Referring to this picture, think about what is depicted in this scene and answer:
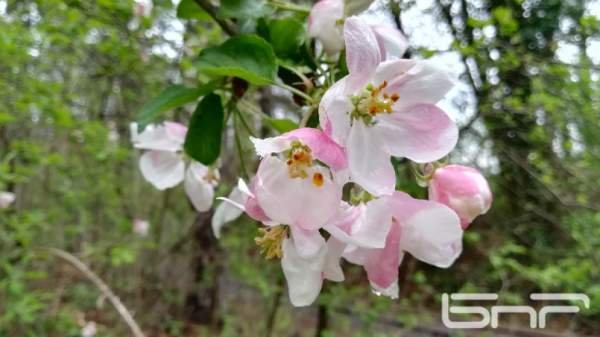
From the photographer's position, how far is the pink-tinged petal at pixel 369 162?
44 cm

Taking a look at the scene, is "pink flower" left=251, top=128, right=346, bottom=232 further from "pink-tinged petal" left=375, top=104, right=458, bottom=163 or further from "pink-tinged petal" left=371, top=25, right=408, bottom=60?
"pink-tinged petal" left=371, top=25, right=408, bottom=60

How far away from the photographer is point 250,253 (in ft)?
14.0

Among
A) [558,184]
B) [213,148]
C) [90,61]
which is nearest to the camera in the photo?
[213,148]

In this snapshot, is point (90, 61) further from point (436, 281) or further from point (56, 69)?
point (436, 281)

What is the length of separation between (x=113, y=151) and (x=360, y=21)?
2788mm

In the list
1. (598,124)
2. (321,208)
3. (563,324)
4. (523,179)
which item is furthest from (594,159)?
(321,208)

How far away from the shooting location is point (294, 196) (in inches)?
18.3

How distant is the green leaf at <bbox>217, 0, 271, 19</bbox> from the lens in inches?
27.0

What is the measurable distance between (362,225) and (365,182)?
0.13ft

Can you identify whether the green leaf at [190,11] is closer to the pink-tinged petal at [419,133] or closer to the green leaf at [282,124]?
the green leaf at [282,124]

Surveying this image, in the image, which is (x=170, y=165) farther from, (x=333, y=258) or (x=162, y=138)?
(x=333, y=258)

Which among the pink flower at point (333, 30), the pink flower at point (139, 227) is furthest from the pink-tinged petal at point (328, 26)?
the pink flower at point (139, 227)

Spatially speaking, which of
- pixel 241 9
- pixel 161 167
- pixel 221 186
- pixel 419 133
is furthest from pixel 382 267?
pixel 221 186
